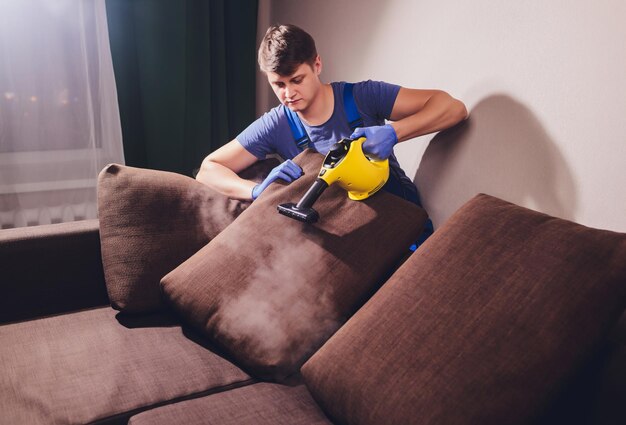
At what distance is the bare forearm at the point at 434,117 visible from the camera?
1464 millimetres

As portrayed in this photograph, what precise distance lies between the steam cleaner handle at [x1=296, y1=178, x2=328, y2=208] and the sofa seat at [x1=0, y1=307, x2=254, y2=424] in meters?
0.43

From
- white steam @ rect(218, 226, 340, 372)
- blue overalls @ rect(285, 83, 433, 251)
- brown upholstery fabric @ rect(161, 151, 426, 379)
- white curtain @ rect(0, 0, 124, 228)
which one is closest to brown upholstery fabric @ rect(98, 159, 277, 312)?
brown upholstery fabric @ rect(161, 151, 426, 379)

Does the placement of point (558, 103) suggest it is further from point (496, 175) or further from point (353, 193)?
point (353, 193)

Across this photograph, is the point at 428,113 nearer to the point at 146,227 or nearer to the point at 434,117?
the point at 434,117

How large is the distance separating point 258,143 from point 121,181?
19.9 inches

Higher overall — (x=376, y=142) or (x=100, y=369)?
(x=376, y=142)

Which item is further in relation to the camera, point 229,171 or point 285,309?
point 229,171

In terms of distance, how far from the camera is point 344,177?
1.26 m

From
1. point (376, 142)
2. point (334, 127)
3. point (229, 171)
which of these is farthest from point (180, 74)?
point (376, 142)

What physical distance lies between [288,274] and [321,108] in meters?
0.69

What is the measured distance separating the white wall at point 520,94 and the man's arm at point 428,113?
0.05 m

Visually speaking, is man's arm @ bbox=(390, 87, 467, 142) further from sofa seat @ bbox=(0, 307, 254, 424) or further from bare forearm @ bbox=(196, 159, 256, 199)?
sofa seat @ bbox=(0, 307, 254, 424)

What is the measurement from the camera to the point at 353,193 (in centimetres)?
131

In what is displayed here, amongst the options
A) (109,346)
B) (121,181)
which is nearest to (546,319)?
(109,346)
